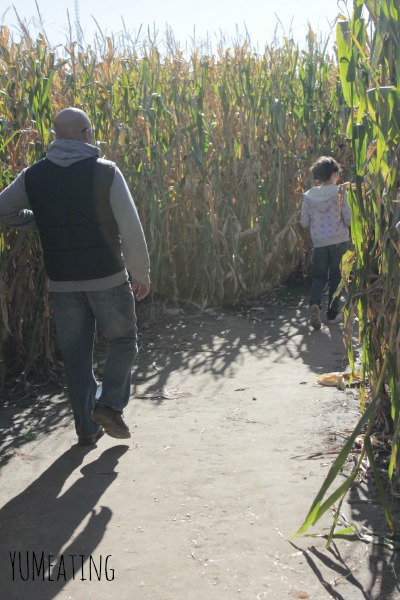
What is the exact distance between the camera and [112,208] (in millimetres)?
4465

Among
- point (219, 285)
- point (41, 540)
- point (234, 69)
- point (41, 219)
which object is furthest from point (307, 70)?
point (41, 540)

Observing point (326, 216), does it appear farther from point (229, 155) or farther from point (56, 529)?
point (56, 529)

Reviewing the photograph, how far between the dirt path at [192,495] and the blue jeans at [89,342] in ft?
0.95

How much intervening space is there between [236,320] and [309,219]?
3.74 feet

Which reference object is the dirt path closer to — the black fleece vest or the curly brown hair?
the black fleece vest

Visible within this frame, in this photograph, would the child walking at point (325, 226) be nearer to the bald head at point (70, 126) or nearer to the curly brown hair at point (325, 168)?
the curly brown hair at point (325, 168)

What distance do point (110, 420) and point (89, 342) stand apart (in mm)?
463

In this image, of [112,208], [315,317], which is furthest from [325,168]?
[112,208]

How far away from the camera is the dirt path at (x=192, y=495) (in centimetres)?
329

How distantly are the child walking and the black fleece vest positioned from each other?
3.30m

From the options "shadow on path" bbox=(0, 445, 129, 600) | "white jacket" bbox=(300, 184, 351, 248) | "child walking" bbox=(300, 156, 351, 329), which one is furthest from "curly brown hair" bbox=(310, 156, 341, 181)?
"shadow on path" bbox=(0, 445, 129, 600)

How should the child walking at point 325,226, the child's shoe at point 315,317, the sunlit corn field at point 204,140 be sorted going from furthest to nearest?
the child walking at point 325,226, the child's shoe at point 315,317, the sunlit corn field at point 204,140

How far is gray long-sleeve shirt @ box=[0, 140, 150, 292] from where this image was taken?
446 cm

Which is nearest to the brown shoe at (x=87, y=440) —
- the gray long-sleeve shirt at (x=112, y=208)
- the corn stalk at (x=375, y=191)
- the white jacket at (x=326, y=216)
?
the gray long-sleeve shirt at (x=112, y=208)
